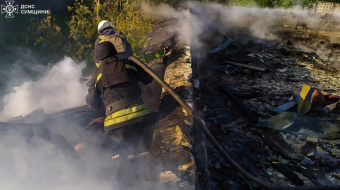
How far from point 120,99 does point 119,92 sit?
4.7 inches

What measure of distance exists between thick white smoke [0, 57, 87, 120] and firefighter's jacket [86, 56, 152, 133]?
3.17 meters

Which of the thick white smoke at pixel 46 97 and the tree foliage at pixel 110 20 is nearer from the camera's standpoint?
the thick white smoke at pixel 46 97

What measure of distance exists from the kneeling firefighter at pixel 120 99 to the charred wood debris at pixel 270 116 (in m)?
0.98

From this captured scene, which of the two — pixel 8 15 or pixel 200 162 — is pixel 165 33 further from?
pixel 8 15

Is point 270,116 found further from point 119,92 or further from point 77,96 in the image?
point 77,96

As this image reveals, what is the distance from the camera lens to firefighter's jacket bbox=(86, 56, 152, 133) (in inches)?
150

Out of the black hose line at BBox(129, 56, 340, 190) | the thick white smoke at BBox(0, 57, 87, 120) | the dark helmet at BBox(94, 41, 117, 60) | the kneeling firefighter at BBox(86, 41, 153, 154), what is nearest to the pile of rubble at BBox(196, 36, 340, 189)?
the black hose line at BBox(129, 56, 340, 190)

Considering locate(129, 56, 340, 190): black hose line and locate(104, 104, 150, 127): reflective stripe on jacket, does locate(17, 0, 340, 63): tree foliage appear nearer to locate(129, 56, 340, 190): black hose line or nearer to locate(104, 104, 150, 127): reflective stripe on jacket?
locate(104, 104, 150, 127): reflective stripe on jacket

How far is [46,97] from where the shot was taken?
736 cm

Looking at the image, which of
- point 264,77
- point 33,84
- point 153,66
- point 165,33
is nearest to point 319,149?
point 264,77

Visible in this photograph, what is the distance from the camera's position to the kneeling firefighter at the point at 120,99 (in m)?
3.81

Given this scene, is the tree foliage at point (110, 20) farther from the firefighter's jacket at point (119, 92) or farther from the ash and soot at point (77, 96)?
the firefighter's jacket at point (119, 92)

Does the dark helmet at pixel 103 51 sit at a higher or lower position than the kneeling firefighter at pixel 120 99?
higher

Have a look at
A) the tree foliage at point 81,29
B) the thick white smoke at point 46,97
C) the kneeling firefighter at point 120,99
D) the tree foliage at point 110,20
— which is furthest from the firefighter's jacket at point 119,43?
the tree foliage at point 81,29
